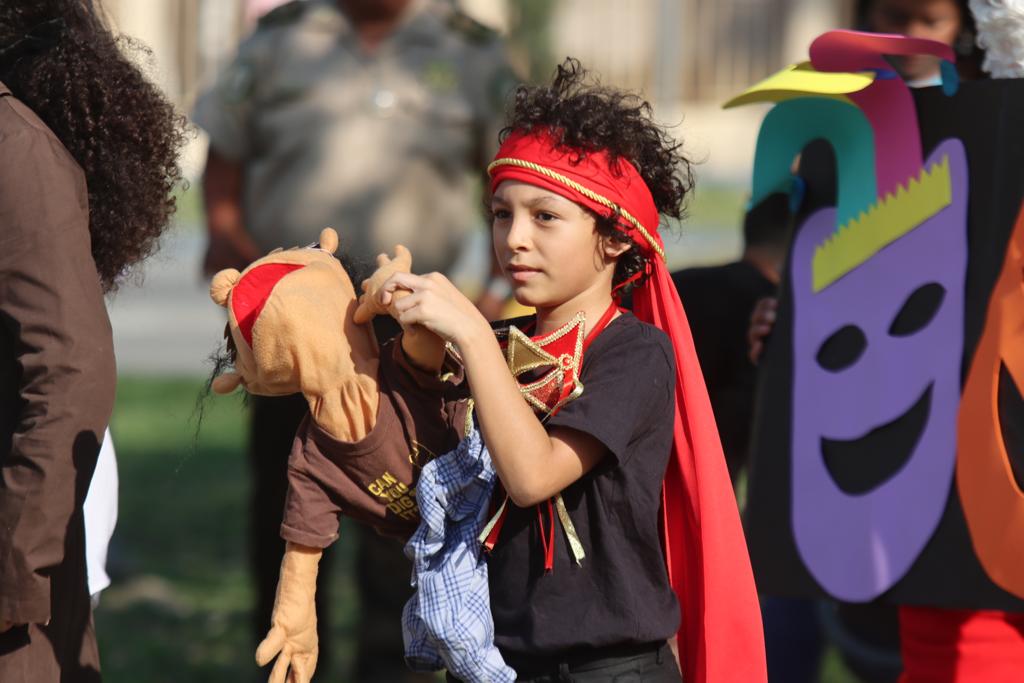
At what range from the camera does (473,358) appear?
7.55 ft

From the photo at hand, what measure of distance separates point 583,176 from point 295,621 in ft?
2.74

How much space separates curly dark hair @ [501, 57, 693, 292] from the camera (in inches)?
98.0

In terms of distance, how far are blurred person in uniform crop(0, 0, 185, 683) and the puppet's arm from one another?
46cm

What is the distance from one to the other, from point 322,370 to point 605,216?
20.1 inches

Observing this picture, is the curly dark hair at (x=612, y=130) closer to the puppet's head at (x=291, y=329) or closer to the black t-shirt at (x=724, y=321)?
the puppet's head at (x=291, y=329)

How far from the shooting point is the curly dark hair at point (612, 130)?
249 cm

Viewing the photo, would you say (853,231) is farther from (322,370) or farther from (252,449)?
(252,449)

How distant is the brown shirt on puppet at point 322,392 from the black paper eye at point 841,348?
101cm

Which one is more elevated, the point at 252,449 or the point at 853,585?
the point at 853,585

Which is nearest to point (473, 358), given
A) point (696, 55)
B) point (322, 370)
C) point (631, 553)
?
point (322, 370)

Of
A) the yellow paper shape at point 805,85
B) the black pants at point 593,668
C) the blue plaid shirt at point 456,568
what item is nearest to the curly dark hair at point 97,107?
the blue plaid shirt at point 456,568

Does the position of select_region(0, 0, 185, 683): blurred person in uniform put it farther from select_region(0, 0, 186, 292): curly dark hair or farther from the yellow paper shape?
the yellow paper shape

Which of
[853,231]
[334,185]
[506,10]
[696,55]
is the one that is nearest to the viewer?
[853,231]

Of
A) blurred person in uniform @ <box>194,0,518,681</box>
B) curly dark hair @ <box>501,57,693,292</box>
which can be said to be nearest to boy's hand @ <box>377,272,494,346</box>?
curly dark hair @ <box>501,57,693,292</box>
